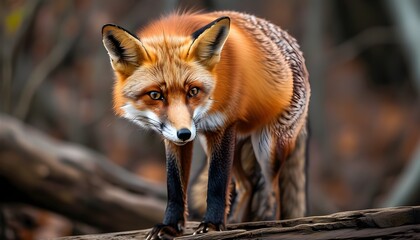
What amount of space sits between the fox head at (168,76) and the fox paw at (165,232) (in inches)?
19.6

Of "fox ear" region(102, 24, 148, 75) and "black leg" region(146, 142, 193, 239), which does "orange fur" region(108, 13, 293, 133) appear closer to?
"fox ear" region(102, 24, 148, 75)

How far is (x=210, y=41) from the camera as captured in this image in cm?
344

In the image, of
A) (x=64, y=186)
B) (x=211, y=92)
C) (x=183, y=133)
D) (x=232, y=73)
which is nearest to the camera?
(x=183, y=133)

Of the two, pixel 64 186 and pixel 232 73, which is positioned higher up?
pixel 232 73

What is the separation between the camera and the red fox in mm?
3422

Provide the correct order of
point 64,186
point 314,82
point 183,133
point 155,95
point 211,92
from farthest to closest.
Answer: point 314,82
point 64,186
point 211,92
point 155,95
point 183,133

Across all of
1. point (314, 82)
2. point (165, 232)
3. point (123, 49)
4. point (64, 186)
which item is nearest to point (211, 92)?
point (123, 49)

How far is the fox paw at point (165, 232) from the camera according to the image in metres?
3.75

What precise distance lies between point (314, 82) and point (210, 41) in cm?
826

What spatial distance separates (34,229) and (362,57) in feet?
21.9

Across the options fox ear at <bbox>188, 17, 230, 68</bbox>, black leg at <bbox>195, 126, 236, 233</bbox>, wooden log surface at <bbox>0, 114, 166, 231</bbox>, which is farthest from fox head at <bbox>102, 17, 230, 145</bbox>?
wooden log surface at <bbox>0, 114, 166, 231</bbox>

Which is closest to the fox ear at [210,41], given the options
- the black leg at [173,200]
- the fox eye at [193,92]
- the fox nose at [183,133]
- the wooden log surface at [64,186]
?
the fox eye at [193,92]

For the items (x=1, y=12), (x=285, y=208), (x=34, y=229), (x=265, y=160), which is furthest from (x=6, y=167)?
(x=1, y=12)

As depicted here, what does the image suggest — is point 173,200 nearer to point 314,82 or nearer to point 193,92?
point 193,92
